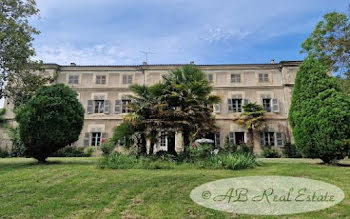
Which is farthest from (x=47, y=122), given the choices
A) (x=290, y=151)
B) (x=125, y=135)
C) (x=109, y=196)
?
(x=290, y=151)

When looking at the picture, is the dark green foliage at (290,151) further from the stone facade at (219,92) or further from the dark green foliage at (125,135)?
the dark green foliage at (125,135)

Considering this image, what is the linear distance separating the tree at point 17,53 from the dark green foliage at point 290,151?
674 inches

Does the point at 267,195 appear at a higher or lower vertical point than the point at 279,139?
lower

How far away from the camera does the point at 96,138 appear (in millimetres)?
19125

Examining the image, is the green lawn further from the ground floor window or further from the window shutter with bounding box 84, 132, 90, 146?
the ground floor window

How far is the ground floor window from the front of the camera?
61.2 feet

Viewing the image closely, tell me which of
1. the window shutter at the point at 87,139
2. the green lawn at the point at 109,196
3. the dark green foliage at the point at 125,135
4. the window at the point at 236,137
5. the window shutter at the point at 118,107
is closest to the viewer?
the green lawn at the point at 109,196

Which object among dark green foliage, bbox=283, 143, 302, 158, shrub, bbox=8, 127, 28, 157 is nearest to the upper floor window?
dark green foliage, bbox=283, 143, 302, 158

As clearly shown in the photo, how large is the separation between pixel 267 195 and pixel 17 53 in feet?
36.9

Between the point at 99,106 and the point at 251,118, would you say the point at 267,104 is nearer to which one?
the point at 251,118

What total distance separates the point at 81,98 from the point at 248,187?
18.0 m

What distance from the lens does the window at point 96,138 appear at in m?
18.9

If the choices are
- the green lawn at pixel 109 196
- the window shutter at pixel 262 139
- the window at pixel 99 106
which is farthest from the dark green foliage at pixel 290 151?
the window at pixel 99 106

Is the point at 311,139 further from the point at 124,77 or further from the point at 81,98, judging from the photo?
the point at 81,98
